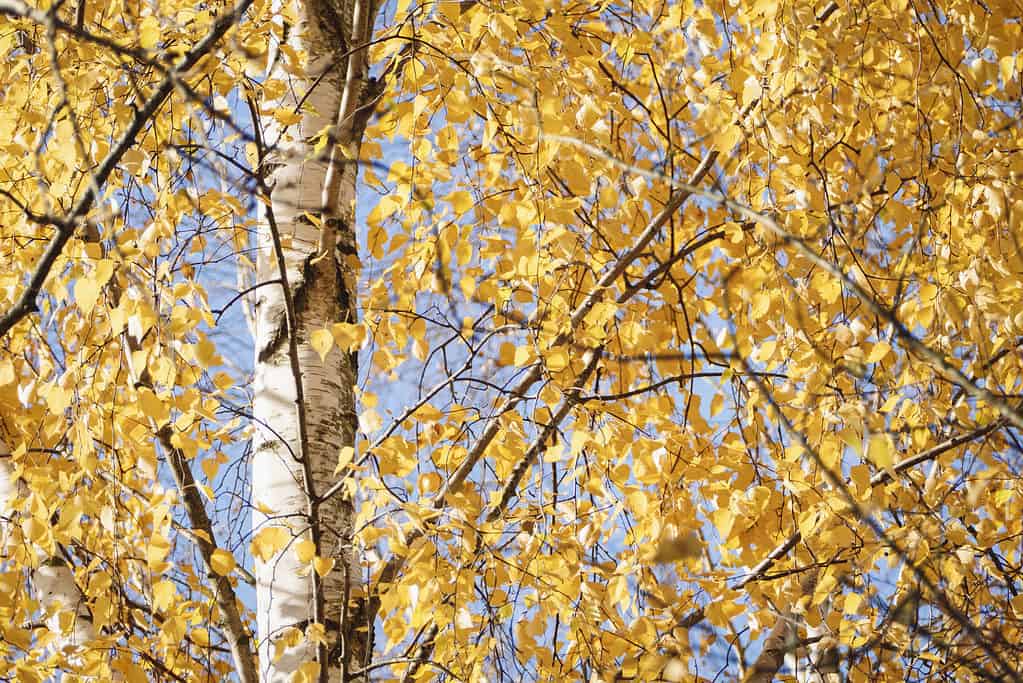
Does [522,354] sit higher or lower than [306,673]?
higher

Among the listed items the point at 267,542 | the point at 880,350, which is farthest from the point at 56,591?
the point at 880,350

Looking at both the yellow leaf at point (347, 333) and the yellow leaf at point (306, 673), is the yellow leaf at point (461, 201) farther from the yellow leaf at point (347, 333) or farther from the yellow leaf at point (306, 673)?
the yellow leaf at point (306, 673)

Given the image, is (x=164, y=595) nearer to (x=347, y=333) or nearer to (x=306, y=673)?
(x=306, y=673)

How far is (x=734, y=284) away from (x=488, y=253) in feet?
1.98

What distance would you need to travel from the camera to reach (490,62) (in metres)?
1.67

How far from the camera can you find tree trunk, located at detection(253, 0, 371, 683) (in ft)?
6.26

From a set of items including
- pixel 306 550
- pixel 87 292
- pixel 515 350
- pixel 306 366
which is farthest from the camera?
pixel 306 366

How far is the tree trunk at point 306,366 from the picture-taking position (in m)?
1.91

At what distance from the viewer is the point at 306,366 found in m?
2.13

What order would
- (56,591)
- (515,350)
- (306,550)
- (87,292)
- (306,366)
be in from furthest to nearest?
(56,591)
(306,366)
(515,350)
(306,550)
(87,292)

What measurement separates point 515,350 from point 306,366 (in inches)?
18.5

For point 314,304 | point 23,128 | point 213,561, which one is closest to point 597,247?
point 314,304

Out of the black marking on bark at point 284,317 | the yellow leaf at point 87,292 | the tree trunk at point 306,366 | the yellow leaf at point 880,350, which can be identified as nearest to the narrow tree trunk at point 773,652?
the yellow leaf at point 880,350

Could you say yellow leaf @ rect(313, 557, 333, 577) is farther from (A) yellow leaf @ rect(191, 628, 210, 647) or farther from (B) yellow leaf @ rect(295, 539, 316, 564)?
(A) yellow leaf @ rect(191, 628, 210, 647)
